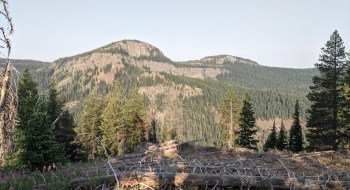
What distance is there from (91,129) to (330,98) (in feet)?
95.4

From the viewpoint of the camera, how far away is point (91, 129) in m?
35.8

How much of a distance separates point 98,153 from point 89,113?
5.77 metres

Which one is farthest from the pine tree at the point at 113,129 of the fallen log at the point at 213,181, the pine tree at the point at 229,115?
the fallen log at the point at 213,181

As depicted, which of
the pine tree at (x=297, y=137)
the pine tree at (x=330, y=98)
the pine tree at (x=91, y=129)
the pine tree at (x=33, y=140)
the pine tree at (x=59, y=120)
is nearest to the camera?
the pine tree at (x=33, y=140)

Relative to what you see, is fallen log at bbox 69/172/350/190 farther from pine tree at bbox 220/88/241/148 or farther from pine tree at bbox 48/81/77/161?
pine tree at bbox 220/88/241/148

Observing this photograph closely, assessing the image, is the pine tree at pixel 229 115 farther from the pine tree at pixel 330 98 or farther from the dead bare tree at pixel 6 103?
the dead bare tree at pixel 6 103

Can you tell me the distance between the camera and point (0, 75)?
24.6 ft

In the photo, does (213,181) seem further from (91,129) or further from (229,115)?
(229,115)

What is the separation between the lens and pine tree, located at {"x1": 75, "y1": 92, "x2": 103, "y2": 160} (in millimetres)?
34194

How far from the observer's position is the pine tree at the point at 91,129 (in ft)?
112

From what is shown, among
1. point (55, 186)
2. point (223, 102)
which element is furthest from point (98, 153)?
point (55, 186)

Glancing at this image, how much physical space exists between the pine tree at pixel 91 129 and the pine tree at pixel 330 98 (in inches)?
1008

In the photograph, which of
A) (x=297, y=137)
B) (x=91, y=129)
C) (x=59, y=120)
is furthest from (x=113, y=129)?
(x=297, y=137)

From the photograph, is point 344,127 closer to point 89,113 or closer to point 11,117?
point 11,117
